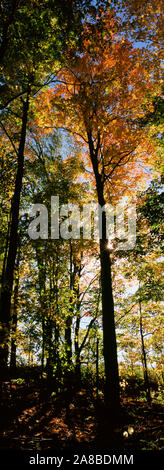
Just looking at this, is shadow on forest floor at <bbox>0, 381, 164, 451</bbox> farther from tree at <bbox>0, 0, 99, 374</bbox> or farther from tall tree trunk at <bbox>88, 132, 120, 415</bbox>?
tree at <bbox>0, 0, 99, 374</bbox>

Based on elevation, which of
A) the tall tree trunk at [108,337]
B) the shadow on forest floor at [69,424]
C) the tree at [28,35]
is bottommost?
the shadow on forest floor at [69,424]

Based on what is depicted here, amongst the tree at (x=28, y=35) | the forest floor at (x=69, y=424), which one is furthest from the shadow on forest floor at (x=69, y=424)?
the tree at (x=28, y=35)

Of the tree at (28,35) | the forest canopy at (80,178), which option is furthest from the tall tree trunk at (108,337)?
the tree at (28,35)

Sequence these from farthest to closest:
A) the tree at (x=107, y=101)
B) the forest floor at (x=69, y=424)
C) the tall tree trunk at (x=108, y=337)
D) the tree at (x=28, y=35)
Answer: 1. the tree at (x=107, y=101)
2. the tall tree trunk at (x=108, y=337)
3. the tree at (x=28, y=35)
4. the forest floor at (x=69, y=424)

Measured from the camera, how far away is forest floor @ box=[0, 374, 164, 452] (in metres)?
3.20

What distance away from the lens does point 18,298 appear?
8.00 m

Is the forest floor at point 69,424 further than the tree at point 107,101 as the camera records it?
No

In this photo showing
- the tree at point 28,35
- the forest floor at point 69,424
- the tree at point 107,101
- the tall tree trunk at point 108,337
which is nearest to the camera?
the forest floor at point 69,424

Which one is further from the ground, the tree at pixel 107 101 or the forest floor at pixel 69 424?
the tree at pixel 107 101

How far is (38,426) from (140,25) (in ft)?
43.0

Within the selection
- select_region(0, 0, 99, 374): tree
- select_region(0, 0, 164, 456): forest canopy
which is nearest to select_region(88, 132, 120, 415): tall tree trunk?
select_region(0, 0, 164, 456): forest canopy

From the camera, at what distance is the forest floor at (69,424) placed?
10.5 ft

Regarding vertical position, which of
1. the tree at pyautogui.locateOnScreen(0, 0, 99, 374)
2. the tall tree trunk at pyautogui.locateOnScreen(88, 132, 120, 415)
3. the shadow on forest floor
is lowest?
the shadow on forest floor

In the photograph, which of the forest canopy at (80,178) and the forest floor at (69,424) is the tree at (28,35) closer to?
the forest canopy at (80,178)
